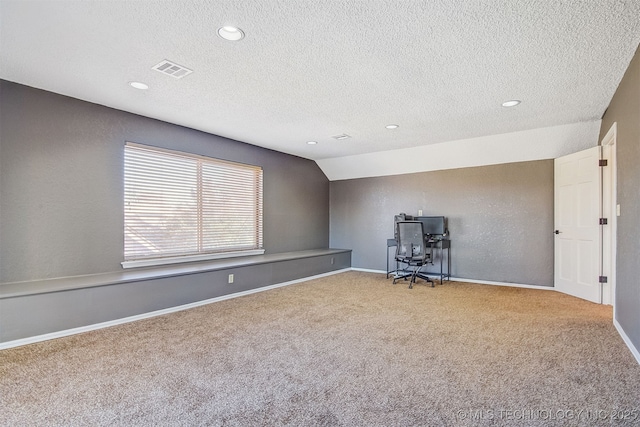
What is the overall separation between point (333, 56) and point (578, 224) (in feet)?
13.4

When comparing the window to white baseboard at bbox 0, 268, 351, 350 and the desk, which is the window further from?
the desk

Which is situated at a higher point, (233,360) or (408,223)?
(408,223)

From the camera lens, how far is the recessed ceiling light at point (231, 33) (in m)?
2.16

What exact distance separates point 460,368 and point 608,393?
2.72 ft

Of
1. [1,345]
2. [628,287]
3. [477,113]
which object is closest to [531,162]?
[477,113]

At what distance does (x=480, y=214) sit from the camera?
5.51 m

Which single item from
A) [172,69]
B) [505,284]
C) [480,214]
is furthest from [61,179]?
[505,284]

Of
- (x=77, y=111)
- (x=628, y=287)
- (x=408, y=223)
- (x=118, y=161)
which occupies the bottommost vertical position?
(x=628, y=287)

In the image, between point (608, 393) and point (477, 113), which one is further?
point (477, 113)

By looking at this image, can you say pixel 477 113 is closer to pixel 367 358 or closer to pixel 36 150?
pixel 367 358

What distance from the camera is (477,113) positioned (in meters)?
3.82

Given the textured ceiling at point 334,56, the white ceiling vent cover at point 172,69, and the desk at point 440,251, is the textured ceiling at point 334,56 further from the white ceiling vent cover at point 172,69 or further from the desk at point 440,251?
the desk at point 440,251

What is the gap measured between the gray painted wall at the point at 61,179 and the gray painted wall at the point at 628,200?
4.74 m

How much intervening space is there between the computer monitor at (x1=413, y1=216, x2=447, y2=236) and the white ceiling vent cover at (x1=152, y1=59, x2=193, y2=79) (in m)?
4.35
